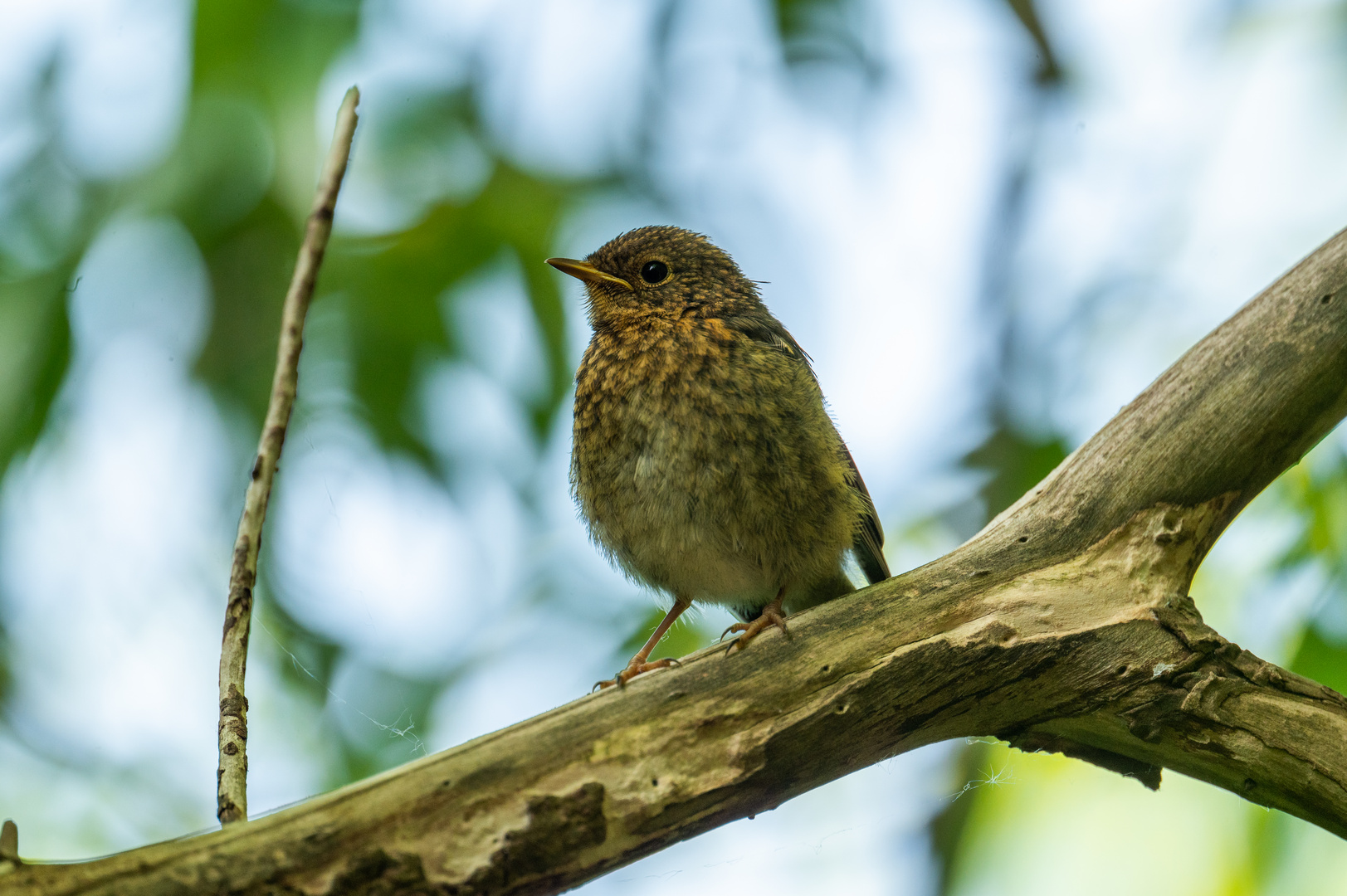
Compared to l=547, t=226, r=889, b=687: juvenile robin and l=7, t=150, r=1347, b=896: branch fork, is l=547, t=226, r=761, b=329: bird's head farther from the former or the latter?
l=7, t=150, r=1347, b=896: branch fork

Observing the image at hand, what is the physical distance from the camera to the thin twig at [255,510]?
7.72 ft

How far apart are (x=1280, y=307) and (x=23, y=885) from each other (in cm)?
328

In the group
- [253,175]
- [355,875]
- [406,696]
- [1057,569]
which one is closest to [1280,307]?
[1057,569]

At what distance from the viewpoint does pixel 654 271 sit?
4.34 m

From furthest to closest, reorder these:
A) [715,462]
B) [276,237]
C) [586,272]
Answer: [276,237] → [586,272] → [715,462]

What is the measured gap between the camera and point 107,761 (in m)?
4.67

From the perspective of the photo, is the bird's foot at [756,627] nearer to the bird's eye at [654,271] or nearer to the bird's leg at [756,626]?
the bird's leg at [756,626]

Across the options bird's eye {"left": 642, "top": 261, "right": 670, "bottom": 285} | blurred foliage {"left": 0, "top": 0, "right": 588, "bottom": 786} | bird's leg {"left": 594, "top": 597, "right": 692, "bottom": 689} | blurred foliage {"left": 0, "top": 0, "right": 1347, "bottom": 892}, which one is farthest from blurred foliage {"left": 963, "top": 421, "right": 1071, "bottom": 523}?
blurred foliage {"left": 0, "top": 0, "right": 588, "bottom": 786}

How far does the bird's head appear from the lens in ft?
13.6

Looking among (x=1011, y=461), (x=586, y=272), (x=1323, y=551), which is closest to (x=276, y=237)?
(x=586, y=272)

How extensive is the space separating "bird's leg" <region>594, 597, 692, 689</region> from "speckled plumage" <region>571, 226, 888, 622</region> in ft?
0.16

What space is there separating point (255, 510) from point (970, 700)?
70.7 inches

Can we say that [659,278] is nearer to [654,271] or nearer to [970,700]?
[654,271]

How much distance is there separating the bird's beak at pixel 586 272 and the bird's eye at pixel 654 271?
99 millimetres
